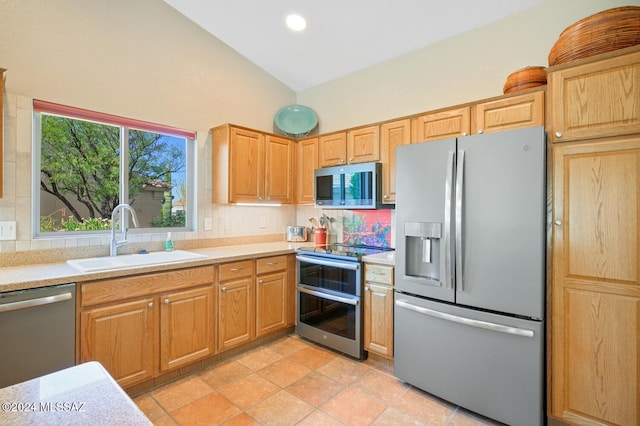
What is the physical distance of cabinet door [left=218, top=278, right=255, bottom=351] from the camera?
2609 millimetres

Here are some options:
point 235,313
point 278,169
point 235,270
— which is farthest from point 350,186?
point 235,313

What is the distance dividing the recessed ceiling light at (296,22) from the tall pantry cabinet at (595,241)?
2004 millimetres

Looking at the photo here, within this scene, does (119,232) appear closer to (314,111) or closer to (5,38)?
(5,38)

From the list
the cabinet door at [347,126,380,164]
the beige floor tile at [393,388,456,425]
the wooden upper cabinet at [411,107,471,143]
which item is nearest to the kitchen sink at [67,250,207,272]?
the cabinet door at [347,126,380,164]

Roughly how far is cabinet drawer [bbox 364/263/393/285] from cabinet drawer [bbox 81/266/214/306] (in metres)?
1.28

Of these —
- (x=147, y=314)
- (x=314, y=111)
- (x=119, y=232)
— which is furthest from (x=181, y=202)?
(x=314, y=111)

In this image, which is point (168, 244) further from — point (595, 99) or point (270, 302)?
point (595, 99)

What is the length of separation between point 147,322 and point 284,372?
3.61ft

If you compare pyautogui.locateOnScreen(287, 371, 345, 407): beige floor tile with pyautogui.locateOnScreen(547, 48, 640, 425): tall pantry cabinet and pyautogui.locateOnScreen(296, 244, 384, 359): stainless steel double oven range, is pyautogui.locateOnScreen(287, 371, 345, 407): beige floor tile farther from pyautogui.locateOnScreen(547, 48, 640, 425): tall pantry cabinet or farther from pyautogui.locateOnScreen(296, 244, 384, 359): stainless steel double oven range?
pyautogui.locateOnScreen(547, 48, 640, 425): tall pantry cabinet

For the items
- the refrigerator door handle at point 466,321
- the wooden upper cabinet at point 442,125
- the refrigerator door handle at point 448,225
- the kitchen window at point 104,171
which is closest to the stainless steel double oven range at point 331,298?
the refrigerator door handle at point 466,321

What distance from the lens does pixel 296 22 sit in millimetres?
2828

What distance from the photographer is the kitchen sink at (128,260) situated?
2.11 m

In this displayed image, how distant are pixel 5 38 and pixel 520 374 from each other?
3877 millimetres

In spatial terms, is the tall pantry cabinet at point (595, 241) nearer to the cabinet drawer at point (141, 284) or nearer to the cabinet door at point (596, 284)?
the cabinet door at point (596, 284)
